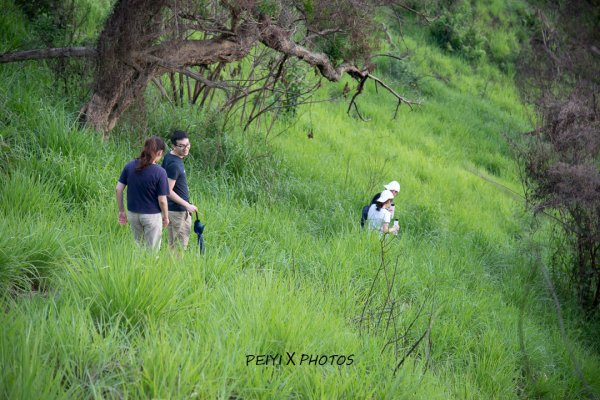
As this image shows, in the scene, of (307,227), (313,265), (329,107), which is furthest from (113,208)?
(329,107)

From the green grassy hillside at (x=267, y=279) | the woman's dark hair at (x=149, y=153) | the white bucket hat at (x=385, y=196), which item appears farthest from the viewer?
the white bucket hat at (x=385, y=196)

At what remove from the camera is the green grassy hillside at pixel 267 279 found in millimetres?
3896

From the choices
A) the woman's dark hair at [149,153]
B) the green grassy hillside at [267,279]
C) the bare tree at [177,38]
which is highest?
the bare tree at [177,38]

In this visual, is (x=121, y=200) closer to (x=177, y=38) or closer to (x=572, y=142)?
(x=177, y=38)

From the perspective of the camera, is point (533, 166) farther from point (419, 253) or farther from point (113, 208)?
point (113, 208)

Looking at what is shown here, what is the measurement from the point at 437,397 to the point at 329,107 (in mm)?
11508

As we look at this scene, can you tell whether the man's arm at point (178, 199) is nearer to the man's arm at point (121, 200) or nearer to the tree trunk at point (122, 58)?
the man's arm at point (121, 200)

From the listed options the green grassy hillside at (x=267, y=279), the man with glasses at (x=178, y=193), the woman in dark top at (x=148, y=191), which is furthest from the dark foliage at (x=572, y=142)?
the woman in dark top at (x=148, y=191)

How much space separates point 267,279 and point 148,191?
134cm

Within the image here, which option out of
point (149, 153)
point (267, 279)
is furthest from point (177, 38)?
point (267, 279)

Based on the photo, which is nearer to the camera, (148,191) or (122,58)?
(148,191)

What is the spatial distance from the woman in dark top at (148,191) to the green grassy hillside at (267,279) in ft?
0.92

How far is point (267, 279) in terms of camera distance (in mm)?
5422

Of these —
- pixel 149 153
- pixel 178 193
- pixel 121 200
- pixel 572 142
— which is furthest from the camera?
pixel 572 142
